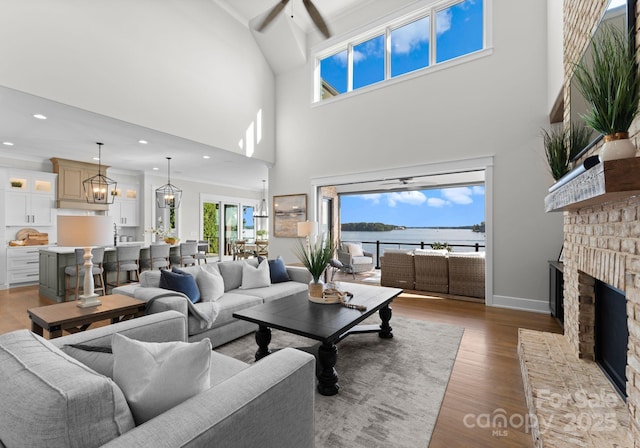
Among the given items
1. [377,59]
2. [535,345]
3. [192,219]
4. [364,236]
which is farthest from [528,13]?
[192,219]

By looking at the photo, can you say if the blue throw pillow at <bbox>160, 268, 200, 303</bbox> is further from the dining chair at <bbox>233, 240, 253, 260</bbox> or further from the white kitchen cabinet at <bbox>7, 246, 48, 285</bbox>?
the dining chair at <bbox>233, 240, 253, 260</bbox>

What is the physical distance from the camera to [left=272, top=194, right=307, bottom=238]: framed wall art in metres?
6.65

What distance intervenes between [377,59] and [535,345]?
5389 mm

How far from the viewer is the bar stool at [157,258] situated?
238 inches

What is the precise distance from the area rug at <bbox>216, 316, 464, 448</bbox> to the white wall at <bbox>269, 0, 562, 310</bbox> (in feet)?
5.71

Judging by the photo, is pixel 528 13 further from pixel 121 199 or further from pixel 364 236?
pixel 121 199

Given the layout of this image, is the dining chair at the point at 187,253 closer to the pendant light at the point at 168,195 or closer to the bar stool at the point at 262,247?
the pendant light at the point at 168,195

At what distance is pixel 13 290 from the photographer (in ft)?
18.7

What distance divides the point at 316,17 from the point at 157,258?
17.1ft

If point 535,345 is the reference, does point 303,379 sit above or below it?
above

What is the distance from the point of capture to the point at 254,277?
3.91m

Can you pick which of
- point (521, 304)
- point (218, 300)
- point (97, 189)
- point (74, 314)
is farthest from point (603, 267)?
point (97, 189)

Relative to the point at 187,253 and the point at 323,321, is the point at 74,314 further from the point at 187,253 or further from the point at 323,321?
the point at 187,253

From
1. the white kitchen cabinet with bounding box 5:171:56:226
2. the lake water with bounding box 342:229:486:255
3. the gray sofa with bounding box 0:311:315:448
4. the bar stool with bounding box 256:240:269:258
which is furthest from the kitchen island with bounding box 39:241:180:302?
the lake water with bounding box 342:229:486:255
